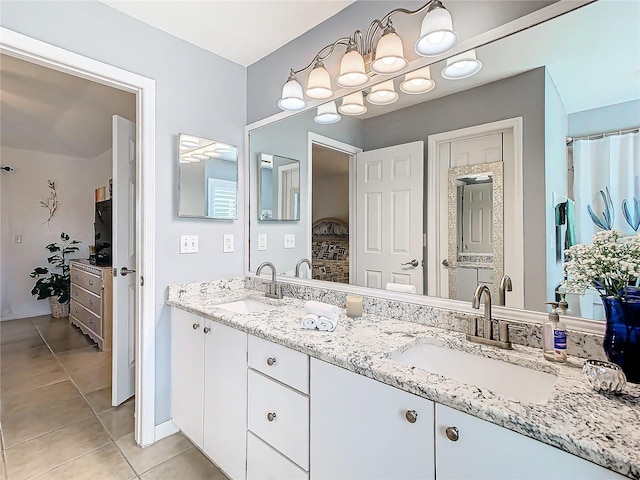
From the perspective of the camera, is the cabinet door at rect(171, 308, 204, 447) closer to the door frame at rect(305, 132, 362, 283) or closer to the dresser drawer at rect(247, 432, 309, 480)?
the dresser drawer at rect(247, 432, 309, 480)

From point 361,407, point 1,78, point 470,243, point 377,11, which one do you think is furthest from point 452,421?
point 1,78

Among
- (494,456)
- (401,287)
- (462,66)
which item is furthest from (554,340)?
(462,66)

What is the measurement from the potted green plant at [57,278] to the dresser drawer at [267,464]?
178 inches

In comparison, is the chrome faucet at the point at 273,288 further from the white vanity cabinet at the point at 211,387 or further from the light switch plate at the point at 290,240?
the white vanity cabinet at the point at 211,387

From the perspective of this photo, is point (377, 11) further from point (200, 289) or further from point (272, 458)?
point (272, 458)

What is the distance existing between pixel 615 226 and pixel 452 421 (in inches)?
31.7

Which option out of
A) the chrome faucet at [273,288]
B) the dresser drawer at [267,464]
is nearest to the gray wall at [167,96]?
the chrome faucet at [273,288]

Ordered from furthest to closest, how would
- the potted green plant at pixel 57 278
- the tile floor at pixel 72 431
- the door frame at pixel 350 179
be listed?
the potted green plant at pixel 57 278 → the door frame at pixel 350 179 → the tile floor at pixel 72 431

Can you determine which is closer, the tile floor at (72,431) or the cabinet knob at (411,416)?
the cabinet knob at (411,416)

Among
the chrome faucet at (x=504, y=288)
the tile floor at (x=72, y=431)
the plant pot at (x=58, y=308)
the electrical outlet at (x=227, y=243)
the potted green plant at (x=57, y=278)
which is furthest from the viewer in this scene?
the plant pot at (x=58, y=308)

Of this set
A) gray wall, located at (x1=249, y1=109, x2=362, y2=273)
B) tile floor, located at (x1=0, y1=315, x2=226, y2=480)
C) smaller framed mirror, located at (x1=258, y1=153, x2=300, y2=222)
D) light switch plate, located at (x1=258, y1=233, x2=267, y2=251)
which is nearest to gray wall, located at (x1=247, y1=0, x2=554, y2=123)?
gray wall, located at (x1=249, y1=109, x2=362, y2=273)

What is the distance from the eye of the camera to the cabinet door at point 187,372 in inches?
67.0

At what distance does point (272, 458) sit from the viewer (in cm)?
129

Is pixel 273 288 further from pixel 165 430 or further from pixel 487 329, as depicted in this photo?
pixel 487 329
